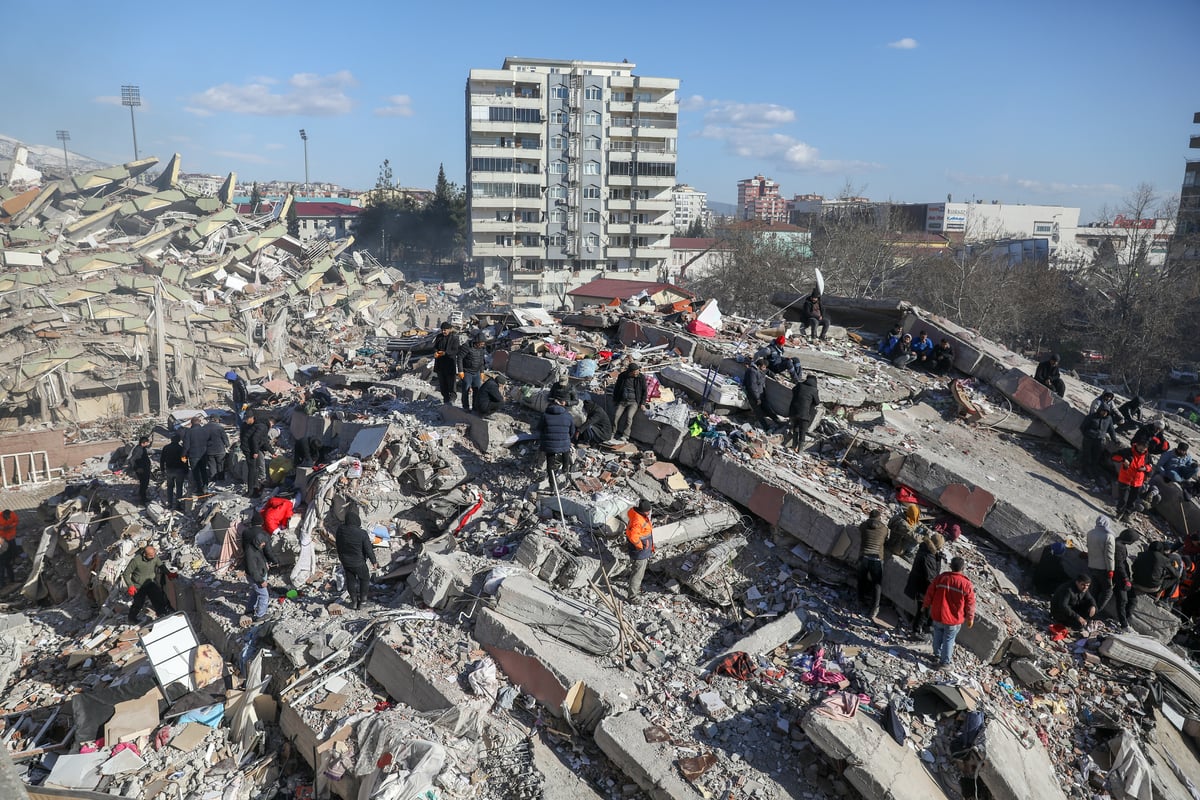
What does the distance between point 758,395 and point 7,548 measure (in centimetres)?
1083

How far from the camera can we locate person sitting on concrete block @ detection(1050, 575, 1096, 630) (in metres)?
6.71

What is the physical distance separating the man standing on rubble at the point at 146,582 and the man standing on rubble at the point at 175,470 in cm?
238

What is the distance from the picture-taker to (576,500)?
7.75 m

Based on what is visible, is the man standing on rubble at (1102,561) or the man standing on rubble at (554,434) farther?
the man standing on rubble at (554,434)

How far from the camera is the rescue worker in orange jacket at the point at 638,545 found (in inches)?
264

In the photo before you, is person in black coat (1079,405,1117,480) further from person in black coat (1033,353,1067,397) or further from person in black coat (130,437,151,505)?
person in black coat (130,437,151,505)

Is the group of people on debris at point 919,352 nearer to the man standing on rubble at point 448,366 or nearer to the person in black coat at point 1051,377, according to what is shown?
the person in black coat at point 1051,377

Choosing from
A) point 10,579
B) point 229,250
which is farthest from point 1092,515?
point 229,250

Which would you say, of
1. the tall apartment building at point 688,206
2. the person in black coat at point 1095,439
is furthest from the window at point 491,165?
the tall apartment building at point 688,206

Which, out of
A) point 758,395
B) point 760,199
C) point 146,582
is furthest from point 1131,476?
point 760,199

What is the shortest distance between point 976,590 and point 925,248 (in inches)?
1234

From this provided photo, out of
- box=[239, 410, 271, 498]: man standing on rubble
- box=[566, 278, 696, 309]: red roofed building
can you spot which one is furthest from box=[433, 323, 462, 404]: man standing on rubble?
box=[566, 278, 696, 309]: red roofed building

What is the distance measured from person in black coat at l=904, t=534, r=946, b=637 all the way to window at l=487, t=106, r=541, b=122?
36176 mm

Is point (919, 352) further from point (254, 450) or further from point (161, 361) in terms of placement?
point (161, 361)
